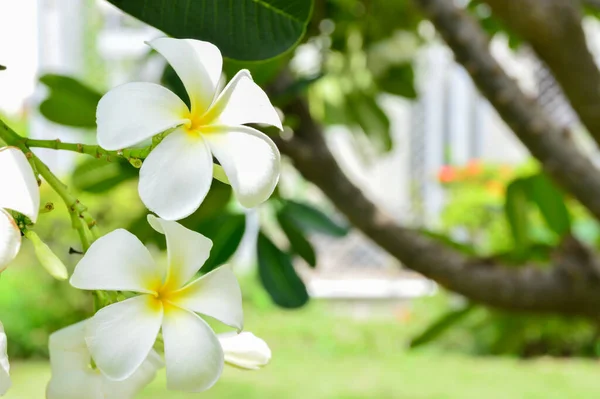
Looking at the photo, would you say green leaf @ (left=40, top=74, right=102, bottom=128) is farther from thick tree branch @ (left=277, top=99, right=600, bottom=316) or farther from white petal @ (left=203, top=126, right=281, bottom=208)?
white petal @ (left=203, top=126, right=281, bottom=208)

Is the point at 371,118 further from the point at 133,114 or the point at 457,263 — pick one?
the point at 133,114

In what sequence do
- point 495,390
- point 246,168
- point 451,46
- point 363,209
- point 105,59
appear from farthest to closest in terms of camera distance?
point 105,59 → point 495,390 → point 363,209 → point 451,46 → point 246,168

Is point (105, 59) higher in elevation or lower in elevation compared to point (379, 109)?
lower

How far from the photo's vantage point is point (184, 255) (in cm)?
20

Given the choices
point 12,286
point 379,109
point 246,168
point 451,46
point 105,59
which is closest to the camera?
point 246,168

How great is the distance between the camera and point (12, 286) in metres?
4.04

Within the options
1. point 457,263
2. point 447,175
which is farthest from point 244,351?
point 447,175

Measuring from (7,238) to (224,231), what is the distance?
1.31 ft

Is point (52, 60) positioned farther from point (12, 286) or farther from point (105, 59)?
point (12, 286)

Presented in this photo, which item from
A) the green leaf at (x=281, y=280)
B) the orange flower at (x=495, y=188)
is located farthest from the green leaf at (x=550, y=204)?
the orange flower at (x=495, y=188)

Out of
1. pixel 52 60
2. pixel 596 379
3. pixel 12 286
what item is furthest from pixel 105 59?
pixel 596 379

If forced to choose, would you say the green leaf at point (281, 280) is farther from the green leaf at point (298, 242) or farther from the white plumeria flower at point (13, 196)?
the white plumeria flower at point (13, 196)

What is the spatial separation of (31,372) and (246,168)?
12.4ft

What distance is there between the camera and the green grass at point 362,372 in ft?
10.5
